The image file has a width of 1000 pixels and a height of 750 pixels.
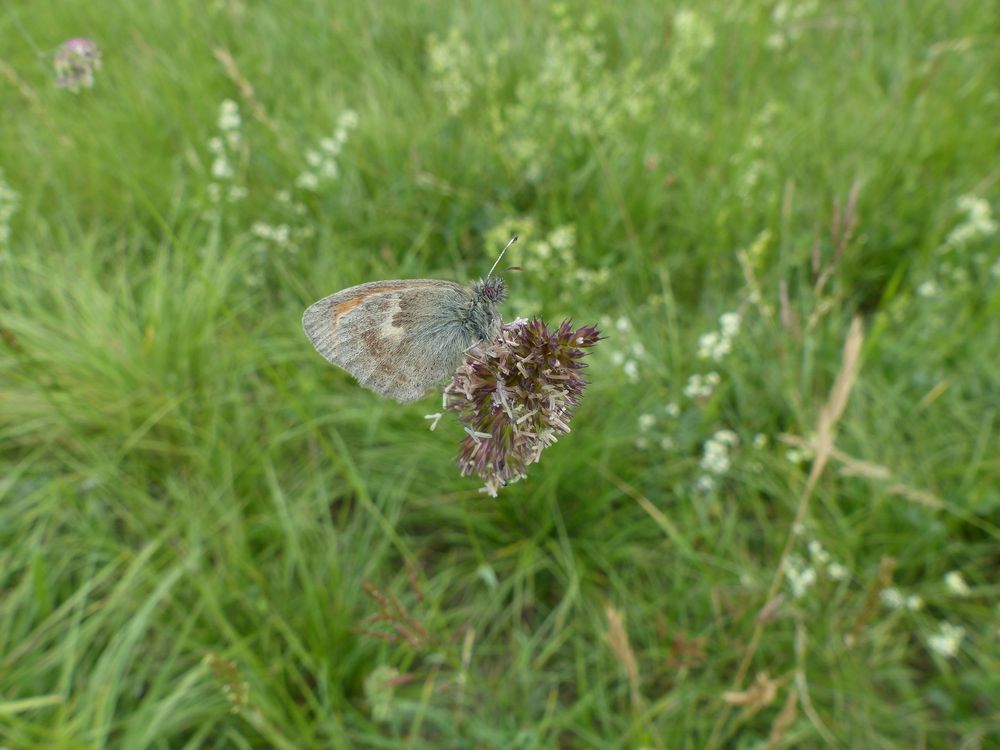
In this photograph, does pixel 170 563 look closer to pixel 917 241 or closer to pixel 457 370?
pixel 457 370

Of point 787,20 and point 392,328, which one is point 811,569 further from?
point 787,20

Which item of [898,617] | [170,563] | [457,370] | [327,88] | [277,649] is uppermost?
[327,88]

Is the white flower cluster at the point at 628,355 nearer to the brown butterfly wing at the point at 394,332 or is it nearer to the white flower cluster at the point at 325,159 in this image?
the brown butterfly wing at the point at 394,332

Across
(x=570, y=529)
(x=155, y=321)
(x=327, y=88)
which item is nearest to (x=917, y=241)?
(x=570, y=529)

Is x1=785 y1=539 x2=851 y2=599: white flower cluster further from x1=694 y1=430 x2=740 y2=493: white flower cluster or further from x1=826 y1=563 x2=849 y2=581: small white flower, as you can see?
x1=694 y1=430 x2=740 y2=493: white flower cluster

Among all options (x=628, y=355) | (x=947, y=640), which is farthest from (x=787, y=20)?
(x=947, y=640)

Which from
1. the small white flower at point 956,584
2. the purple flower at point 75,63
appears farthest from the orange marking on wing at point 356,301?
the small white flower at point 956,584
